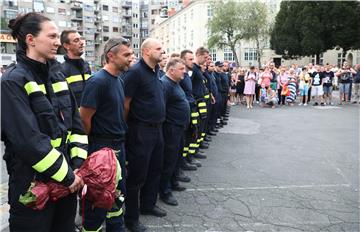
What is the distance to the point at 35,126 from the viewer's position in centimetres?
250

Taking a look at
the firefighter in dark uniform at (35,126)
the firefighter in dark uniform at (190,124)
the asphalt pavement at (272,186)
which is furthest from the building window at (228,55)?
the firefighter in dark uniform at (35,126)

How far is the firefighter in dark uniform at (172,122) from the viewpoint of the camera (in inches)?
200

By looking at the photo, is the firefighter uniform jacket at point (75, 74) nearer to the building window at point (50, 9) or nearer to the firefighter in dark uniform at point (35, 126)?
the firefighter in dark uniform at point (35, 126)


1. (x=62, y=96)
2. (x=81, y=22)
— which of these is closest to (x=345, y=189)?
(x=62, y=96)

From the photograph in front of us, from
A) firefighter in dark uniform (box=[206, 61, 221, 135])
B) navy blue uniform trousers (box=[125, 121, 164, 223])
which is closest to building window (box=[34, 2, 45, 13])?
firefighter in dark uniform (box=[206, 61, 221, 135])

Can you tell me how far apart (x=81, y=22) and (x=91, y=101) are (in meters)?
88.2

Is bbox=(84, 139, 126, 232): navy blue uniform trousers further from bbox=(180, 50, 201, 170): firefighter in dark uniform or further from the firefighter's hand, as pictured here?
bbox=(180, 50, 201, 170): firefighter in dark uniform

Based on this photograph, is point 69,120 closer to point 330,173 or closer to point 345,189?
point 345,189

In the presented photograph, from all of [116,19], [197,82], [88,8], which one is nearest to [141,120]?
[197,82]

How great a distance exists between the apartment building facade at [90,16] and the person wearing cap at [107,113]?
235ft

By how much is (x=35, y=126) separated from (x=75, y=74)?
239cm

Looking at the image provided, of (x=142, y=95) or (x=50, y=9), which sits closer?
(x=142, y=95)

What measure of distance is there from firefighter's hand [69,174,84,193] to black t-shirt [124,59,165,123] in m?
1.55

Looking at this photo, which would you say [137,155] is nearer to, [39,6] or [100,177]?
[100,177]
